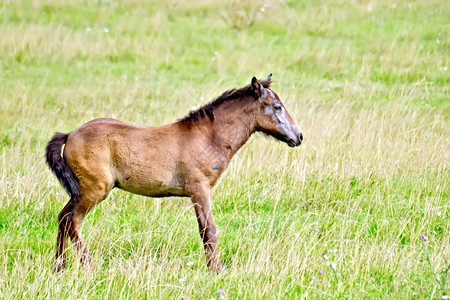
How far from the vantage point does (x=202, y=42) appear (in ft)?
50.1

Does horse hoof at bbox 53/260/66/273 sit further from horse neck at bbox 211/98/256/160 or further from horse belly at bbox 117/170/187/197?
horse neck at bbox 211/98/256/160

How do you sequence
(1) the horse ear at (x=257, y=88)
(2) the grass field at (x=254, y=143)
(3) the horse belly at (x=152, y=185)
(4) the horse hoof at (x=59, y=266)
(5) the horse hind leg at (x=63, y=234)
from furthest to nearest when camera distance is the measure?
(1) the horse ear at (x=257, y=88)
(3) the horse belly at (x=152, y=185)
(5) the horse hind leg at (x=63, y=234)
(4) the horse hoof at (x=59, y=266)
(2) the grass field at (x=254, y=143)

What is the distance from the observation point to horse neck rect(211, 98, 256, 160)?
608 cm

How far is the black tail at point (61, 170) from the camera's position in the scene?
564 centimetres

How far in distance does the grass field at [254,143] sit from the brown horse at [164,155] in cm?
42

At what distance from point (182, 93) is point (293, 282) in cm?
733

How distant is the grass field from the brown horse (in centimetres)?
42

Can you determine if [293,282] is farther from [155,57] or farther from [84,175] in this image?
[155,57]

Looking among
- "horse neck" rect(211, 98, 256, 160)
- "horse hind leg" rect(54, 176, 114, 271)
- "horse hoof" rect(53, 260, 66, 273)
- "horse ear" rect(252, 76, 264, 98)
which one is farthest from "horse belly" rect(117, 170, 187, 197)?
"horse ear" rect(252, 76, 264, 98)

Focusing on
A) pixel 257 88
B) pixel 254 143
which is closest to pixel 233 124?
pixel 257 88

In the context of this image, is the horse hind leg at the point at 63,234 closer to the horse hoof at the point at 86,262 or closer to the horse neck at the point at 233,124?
the horse hoof at the point at 86,262

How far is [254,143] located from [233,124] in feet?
9.37

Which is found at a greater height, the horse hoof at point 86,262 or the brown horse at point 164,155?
the brown horse at point 164,155

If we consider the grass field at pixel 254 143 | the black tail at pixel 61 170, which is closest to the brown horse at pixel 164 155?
the black tail at pixel 61 170
